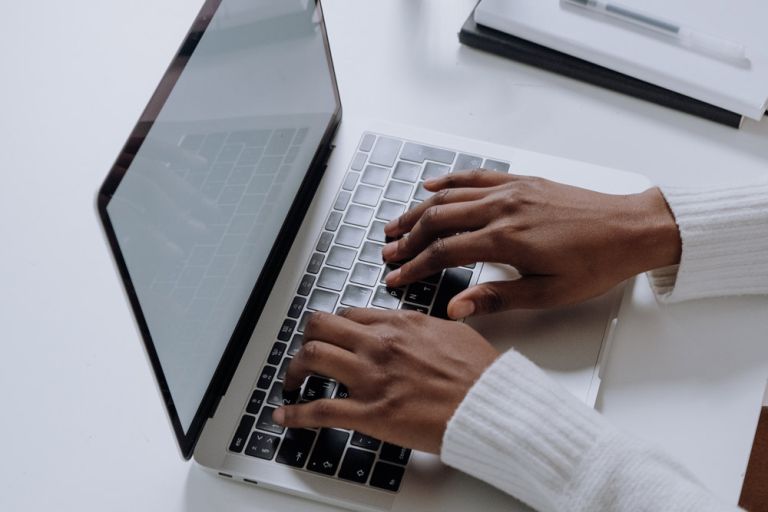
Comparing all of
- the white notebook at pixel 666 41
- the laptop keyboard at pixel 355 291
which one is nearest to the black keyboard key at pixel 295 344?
the laptop keyboard at pixel 355 291

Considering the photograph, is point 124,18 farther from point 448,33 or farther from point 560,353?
point 560,353

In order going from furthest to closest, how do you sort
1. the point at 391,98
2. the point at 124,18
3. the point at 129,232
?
the point at 124,18 → the point at 391,98 → the point at 129,232

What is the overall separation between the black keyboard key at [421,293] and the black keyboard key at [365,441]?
0.13m

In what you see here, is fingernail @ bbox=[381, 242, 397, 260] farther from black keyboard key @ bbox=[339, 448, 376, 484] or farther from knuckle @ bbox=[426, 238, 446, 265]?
black keyboard key @ bbox=[339, 448, 376, 484]

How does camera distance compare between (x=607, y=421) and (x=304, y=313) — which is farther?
(x=304, y=313)

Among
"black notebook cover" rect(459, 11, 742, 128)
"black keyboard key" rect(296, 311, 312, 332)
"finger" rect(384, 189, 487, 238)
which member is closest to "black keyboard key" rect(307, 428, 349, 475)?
"black keyboard key" rect(296, 311, 312, 332)

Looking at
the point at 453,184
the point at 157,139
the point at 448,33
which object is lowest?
the point at 157,139

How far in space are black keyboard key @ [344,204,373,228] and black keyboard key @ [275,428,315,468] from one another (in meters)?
0.22

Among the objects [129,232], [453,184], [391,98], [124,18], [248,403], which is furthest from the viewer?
[124,18]

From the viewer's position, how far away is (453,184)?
0.84 m

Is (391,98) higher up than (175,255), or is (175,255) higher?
(391,98)

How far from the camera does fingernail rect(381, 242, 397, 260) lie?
2.66 feet

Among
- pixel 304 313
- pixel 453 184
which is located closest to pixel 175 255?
pixel 304 313

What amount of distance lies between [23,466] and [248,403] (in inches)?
7.8
